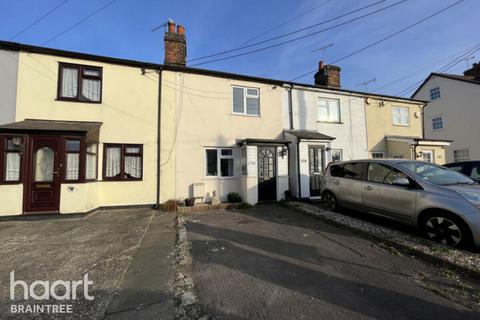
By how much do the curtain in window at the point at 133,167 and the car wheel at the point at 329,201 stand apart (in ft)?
24.4

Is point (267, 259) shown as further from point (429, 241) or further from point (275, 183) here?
point (275, 183)

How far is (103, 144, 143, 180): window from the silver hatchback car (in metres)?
7.87

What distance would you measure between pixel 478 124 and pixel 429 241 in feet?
69.9

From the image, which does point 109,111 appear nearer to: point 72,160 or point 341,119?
point 72,160

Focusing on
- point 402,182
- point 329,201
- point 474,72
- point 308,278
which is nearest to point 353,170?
point 329,201

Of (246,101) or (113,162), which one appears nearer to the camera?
(113,162)

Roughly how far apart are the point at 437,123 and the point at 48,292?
29156mm

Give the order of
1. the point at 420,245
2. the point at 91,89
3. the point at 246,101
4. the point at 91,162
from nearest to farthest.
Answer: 1. the point at 420,245
2. the point at 91,162
3. the point at 91,89
4. the point at 246,101

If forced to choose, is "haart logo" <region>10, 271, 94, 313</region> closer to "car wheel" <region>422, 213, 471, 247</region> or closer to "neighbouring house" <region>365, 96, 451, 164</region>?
"car wheel" <region>422, 213, 471, 247</region>

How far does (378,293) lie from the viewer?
124 inches

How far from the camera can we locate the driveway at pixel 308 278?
2.76 metres

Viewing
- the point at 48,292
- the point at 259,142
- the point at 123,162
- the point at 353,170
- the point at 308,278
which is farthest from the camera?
the point at 259,142

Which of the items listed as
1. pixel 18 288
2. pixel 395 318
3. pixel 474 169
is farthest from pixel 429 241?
pixel 18 288

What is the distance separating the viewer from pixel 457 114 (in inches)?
790
